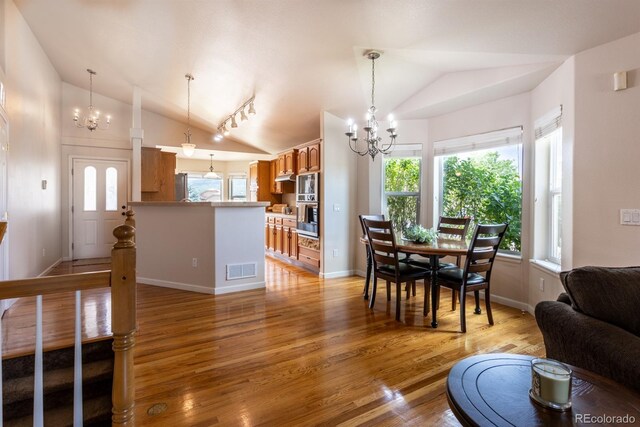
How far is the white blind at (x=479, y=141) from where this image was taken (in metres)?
3.83

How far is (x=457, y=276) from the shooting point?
314 cm

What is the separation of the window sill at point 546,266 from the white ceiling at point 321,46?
190 centimetres

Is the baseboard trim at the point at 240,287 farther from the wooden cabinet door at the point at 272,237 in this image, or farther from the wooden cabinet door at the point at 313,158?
the wooden cabinet door at the point at 272,237

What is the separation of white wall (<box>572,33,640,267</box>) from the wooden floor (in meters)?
0.98

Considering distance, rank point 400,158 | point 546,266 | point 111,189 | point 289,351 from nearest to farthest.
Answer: point 289,351
point 546,266
point 400,158
point 111,189

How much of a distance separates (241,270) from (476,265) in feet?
9.36

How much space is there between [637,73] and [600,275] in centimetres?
189

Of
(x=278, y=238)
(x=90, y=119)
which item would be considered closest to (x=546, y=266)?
(x=278, y=238)

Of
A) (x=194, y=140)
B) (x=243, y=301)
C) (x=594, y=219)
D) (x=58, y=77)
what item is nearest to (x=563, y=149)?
(x=594, y=219)

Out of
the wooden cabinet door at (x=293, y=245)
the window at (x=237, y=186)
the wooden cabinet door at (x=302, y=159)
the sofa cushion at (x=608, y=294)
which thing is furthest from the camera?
the window at (x=237, y=186)

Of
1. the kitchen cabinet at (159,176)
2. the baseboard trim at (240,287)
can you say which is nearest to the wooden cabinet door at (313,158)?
the baseboard trim at (240,287)

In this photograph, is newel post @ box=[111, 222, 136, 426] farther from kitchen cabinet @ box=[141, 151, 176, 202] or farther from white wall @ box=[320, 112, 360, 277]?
Result: kitchen cabinet @ box=[141, 151, 176, 202]

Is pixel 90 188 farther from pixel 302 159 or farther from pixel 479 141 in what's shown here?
pixel 479 141

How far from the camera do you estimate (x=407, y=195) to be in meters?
4.93
